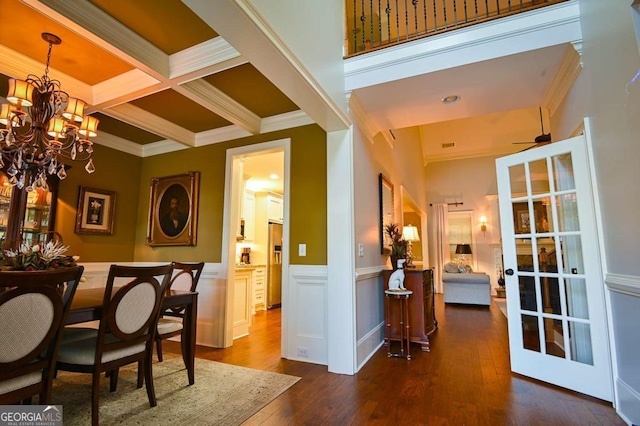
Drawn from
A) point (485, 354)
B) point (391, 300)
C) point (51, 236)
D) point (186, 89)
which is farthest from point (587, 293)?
point (51, 236)

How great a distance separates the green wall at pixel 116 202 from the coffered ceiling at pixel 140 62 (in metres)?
0.74

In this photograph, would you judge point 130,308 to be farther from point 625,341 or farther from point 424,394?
point 625,341

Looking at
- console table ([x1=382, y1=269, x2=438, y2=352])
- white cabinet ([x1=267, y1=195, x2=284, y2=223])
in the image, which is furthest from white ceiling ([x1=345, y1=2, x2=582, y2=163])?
white cabinet ([x1=267, y1=195, x2=284, y2=223])

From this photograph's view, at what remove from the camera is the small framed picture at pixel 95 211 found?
3.92m

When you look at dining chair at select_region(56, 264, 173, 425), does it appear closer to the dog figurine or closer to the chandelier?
the chandelier

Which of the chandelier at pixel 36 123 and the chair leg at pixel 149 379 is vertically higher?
the chandelier at pixel 36 123

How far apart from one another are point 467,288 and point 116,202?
21.8 ft

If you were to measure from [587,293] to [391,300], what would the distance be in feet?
6.11

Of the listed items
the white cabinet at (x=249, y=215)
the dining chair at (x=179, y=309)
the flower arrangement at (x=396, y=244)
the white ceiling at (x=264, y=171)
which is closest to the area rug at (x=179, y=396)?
the dining chair at (x=179, y=309)

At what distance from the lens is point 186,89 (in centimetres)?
284

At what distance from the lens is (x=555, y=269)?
8.80ft

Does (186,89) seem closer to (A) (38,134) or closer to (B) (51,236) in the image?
(A) (38,134)

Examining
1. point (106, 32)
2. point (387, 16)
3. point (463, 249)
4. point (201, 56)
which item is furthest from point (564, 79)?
point (463, 249)

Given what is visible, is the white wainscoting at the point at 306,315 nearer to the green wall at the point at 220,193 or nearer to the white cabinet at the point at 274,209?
the green wall at the point at 220,193
